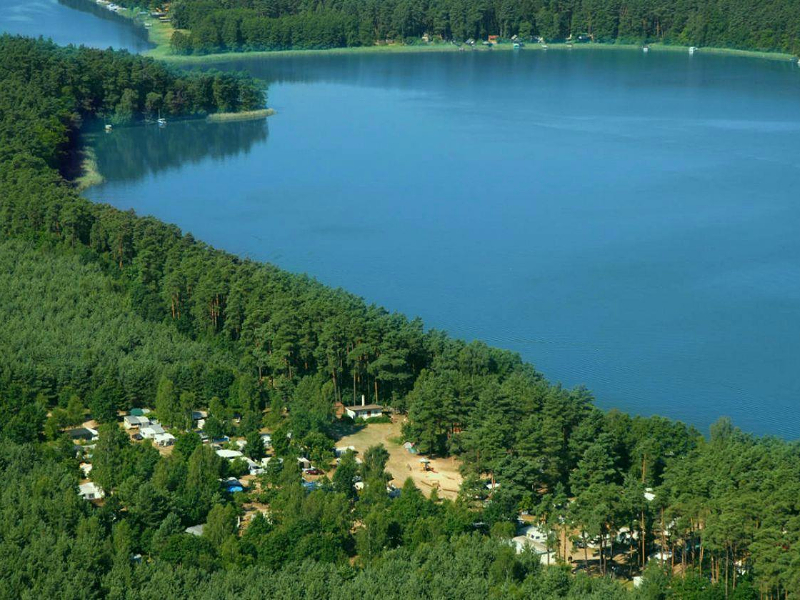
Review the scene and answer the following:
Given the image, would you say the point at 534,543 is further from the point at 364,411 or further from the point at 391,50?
the point at 391,50

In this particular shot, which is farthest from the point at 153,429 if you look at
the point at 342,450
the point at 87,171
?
the point at 87,171

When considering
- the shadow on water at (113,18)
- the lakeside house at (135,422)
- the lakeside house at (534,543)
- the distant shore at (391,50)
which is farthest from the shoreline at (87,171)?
the lakeside house at (534,543)

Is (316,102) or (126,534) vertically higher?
(316,102)

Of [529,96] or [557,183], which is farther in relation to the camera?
[529,96]

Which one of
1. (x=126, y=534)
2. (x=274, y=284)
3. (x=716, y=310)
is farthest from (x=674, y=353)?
(x=126, y=534)

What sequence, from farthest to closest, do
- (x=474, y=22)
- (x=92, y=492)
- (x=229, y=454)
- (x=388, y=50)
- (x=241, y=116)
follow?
(x=474, y=22)
(x=388, y=50)
(x=241, y=116)
(x=229, y=454)
(x=92, y=492)

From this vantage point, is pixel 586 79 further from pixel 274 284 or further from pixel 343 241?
pixel 274 284

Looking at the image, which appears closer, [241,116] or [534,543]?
[534,543]

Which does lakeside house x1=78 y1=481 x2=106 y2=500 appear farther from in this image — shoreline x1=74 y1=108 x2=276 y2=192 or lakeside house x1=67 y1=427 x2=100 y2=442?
shoreline x1=74 y1=108 x2=276 y2=192
